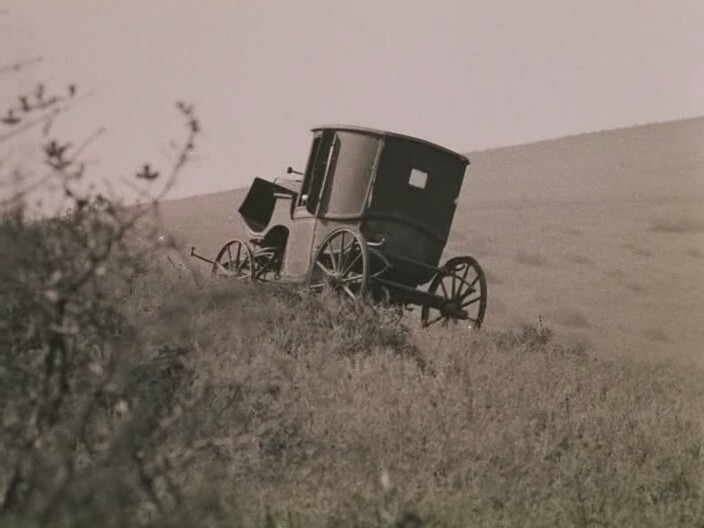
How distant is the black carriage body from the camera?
11773 mm

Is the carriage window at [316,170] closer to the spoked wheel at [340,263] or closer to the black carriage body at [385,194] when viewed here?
the black carriage body at [385,194]

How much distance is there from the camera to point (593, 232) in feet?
96.9

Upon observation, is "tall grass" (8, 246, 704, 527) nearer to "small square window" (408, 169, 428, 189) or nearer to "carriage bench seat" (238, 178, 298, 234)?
"small square window" (408, 169, 428, 189)

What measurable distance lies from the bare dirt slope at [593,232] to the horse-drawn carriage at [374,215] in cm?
452

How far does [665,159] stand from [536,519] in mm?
36909

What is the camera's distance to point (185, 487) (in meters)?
5.14

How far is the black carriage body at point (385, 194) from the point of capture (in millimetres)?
11773

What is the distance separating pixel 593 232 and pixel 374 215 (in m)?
19.1

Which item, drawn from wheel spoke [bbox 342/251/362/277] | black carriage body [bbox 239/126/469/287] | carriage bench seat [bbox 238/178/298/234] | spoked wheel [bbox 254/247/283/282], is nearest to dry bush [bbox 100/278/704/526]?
wheel spoke [bbox 342/251/362/277]

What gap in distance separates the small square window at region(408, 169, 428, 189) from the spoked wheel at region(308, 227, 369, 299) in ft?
3.55

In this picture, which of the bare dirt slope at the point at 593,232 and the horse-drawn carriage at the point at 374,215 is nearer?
the horse-drawn carriage at the point at 374,215

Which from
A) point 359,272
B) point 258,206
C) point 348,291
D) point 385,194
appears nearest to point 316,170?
point 385,194

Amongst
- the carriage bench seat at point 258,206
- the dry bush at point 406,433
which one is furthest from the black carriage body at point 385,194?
the dry bush at point 406,433

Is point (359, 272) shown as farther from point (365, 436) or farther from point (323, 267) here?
point (365, 436)
